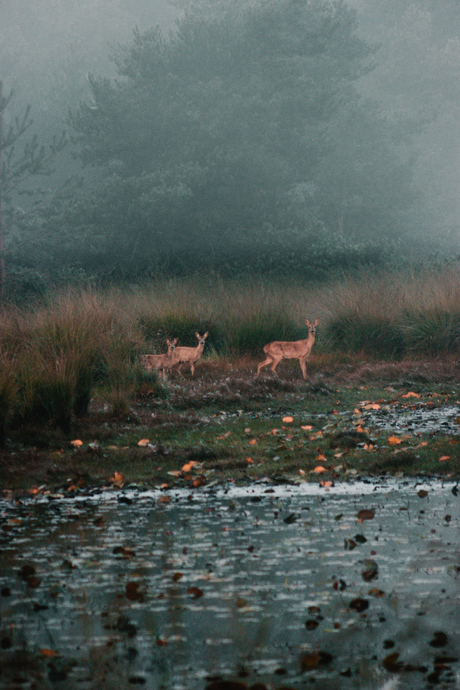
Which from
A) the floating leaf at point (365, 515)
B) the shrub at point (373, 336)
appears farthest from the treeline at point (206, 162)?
the floating leaf at point (365, 515)

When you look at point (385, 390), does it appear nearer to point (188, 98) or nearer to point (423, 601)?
point (423, 601)

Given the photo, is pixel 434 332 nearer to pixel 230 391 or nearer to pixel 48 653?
pixel 230 391

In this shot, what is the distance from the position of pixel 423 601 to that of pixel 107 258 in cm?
2637

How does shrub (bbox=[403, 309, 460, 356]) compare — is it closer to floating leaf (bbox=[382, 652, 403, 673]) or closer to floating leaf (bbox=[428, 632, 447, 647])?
floating leaf (bbox=[428, 632, 447, 647])

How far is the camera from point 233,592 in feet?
13.4

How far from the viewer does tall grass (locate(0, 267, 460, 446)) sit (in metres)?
9.20

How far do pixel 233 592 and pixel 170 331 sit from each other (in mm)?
11252

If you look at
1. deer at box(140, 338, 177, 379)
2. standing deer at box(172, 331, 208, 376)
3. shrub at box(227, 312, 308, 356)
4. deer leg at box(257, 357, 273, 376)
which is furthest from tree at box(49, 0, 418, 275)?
deer at box(140, 338, 177, 379)

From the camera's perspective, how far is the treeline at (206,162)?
91.2 feet

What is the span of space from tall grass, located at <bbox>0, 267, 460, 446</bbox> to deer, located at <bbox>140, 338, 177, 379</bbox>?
243 mm

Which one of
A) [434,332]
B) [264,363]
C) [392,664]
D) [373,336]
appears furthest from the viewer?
[373,336]

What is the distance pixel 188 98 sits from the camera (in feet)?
110

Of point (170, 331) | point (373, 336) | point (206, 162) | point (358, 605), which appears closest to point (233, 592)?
point (358, 605)

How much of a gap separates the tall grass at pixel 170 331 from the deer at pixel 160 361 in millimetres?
243
